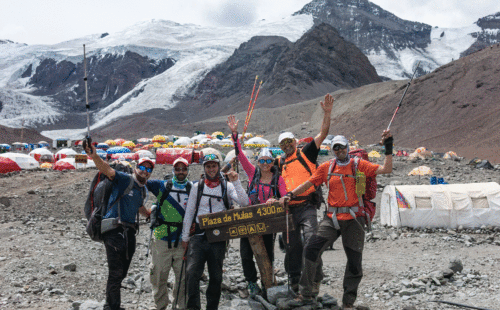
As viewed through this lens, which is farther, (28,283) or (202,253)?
(28,283)

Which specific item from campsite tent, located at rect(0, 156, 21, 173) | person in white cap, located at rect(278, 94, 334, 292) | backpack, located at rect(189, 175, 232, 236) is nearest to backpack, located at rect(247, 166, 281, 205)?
person in white cap, located at rect(278, 94, 334, 292)

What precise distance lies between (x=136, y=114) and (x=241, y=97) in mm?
30828

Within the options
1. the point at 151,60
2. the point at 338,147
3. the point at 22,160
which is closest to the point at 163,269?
the point at 338,147

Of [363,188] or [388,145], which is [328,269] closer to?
[363,188]

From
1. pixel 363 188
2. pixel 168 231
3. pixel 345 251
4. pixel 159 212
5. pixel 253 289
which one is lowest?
pixel 253 289

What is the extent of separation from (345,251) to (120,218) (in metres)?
2.58

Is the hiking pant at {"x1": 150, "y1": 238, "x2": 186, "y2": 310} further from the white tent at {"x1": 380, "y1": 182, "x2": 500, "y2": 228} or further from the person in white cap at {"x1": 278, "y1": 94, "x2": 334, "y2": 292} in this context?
the white tent at {"x1": 380, "y1": 182, "x2": 500, "y2": 228}

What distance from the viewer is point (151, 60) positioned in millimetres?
165500

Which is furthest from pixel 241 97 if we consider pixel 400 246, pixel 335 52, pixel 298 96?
pixel 400 246

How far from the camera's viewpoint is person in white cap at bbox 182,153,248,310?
4582mm

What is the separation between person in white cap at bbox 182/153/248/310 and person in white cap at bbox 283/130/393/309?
70cm

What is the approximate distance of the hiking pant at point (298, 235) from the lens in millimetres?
5219

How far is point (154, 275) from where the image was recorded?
4.89 metres

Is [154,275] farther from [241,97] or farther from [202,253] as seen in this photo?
[241,97]
